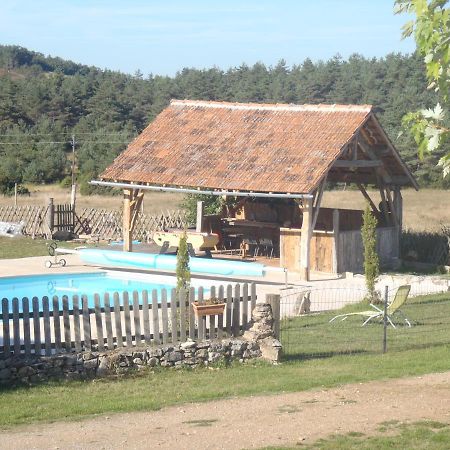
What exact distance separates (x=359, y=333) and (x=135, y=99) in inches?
2683

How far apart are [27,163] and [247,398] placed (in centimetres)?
5071

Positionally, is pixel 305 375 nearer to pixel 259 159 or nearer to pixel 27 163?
pixel 259 159

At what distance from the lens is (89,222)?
105 ft

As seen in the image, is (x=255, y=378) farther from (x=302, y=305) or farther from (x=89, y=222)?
(x=89, y=222)

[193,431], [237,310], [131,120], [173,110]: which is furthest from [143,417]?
[131,120]

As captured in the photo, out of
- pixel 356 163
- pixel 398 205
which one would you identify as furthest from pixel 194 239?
pixel 398 205

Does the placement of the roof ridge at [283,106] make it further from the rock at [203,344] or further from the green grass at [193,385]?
the rock at [203,344]

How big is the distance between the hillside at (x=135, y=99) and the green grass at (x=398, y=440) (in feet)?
142

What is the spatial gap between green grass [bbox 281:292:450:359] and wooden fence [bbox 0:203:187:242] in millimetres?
13610

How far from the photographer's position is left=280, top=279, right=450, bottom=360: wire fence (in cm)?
1410

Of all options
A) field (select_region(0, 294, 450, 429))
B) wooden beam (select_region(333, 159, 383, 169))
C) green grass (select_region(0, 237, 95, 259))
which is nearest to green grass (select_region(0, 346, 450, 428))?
field (select_region(0, 294, 450, 429))

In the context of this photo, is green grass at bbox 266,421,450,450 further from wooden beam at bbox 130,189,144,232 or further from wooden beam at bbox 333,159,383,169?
wooden beam at bbox 130,189,144,232

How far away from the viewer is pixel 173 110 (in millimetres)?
28969

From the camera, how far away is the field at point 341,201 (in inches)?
1531
